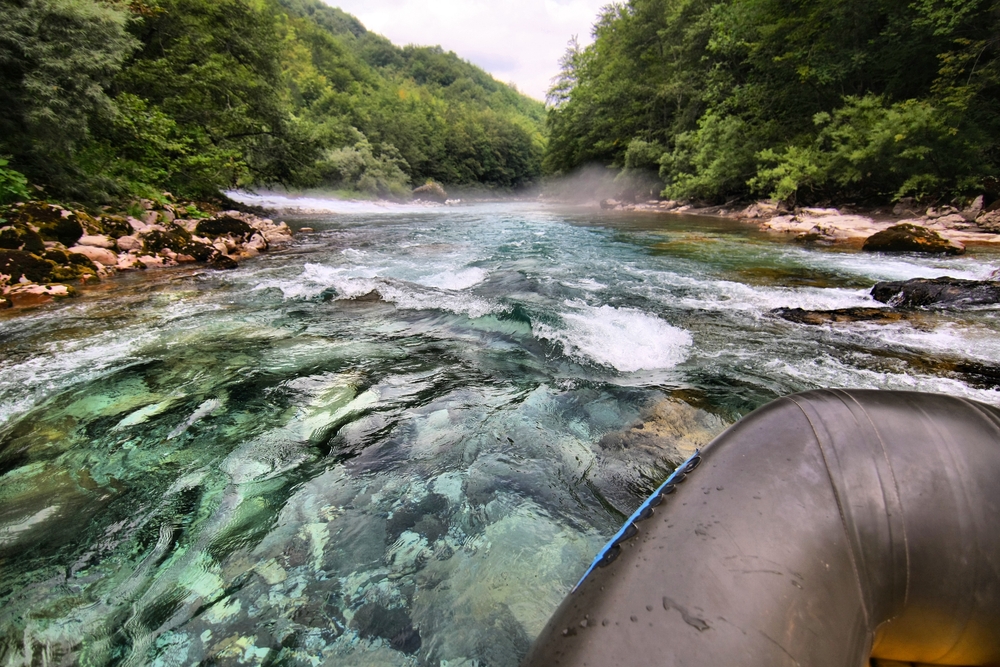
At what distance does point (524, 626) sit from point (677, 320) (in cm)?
409

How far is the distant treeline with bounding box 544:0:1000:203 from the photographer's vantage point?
449 inches

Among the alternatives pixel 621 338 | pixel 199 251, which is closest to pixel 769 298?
pixel 621 338

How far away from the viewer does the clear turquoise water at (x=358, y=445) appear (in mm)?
1545

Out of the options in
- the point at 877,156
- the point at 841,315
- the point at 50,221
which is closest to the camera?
the point at 841,315

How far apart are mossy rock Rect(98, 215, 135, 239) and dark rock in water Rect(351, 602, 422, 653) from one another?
34.8 feet

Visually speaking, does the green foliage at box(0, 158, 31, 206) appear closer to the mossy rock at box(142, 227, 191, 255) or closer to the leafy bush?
the mossy rock at box(142, 227, 191, 255)

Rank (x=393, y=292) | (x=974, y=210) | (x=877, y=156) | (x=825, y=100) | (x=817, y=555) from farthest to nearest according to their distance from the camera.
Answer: (x=825, y=100), (x=877, y=156), (x=974, y=210), (x=393, y=292), (x=817, y=555)

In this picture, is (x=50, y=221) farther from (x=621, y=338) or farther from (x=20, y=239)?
(x=621, y=338)

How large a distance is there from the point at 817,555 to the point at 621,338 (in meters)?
3.29

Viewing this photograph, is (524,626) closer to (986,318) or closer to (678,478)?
(678,478)

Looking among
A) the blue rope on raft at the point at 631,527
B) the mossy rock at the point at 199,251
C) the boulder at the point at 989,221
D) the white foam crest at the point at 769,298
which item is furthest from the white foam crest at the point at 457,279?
the boulder at the point at 989,221

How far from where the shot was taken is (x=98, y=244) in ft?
26.1

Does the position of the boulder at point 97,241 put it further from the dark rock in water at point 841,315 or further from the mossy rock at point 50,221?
the dark rock in water at point 841,315

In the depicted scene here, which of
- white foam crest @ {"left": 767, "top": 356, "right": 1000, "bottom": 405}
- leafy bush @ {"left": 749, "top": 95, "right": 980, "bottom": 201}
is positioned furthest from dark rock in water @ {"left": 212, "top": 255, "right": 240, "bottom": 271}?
leafy bush @ {"left": 749, "top": 95, "right": 980, "bottom": 201}
